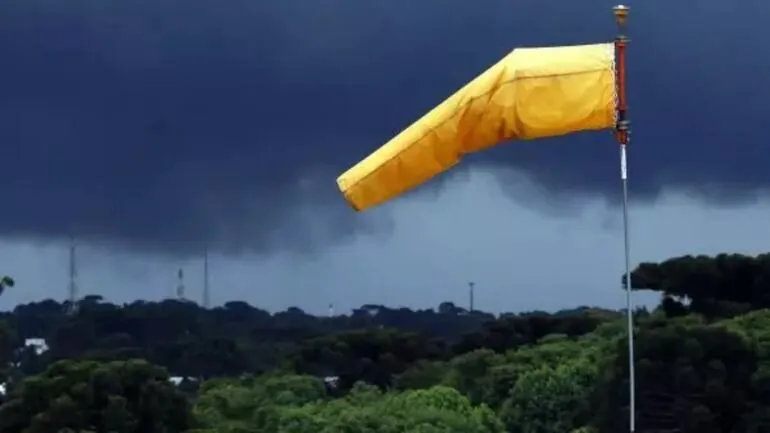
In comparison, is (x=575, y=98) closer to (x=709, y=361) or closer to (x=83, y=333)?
(x=709, y=361)

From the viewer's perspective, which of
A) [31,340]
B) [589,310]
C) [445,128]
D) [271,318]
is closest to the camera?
[445,128]

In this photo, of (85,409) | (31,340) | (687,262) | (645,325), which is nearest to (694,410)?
(645,325)

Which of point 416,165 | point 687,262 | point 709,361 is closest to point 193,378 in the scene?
point 687,262

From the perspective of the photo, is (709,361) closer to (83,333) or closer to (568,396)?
(568,396)

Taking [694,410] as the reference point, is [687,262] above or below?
above

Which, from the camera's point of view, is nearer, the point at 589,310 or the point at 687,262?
the point at 687,262

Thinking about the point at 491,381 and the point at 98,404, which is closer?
the point at 98,404

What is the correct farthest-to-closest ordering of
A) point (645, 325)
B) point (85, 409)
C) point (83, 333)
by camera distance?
point (83, 333) < point (645, 325) < point (85, 409)
